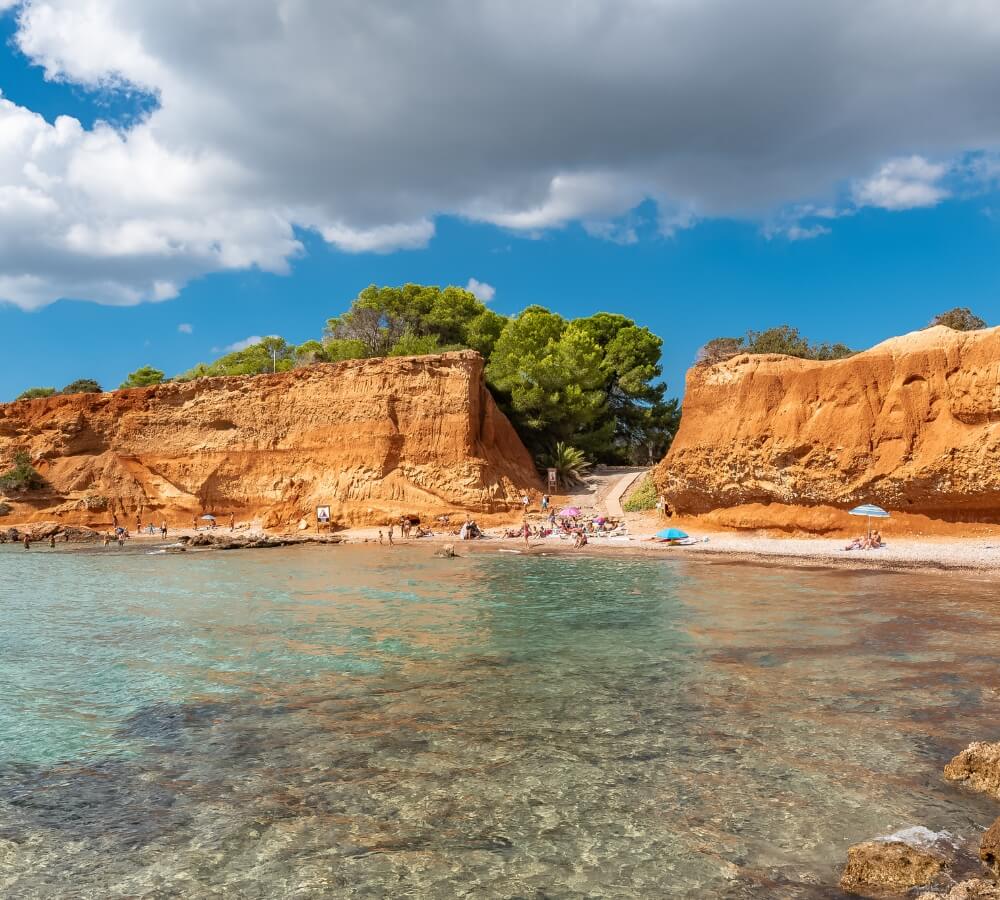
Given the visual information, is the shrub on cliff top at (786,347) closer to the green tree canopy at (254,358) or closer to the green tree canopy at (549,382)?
the green tree canopy at (549,382)

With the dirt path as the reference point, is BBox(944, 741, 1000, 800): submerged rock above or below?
below

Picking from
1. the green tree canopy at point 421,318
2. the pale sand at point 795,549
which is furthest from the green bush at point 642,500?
the green tree canopy at point 421,318

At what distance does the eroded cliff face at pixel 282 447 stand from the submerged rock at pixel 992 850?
2939cm

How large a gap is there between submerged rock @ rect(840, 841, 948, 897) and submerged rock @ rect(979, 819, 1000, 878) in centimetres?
25

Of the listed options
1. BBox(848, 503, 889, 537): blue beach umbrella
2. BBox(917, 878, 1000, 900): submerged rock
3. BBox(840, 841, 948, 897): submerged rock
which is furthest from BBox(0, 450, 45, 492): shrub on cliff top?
BBox(917, 878, 1000, 900): submerged rock

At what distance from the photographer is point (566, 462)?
1458 inches

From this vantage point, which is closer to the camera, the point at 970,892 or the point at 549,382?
the point at 970,892

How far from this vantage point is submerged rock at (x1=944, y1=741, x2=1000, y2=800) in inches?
208

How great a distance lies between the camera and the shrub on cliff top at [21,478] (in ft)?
129

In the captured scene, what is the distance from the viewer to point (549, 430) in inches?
1545

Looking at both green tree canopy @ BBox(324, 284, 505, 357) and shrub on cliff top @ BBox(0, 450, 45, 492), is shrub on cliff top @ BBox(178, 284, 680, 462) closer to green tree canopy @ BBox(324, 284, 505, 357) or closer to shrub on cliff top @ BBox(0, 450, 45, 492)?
green tree canopy @ BBox(324, 284, 505, 357)

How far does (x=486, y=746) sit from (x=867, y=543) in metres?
17.5

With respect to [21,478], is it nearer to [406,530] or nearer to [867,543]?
Result: [406,530]

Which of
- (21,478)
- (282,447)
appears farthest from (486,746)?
(21,478)
